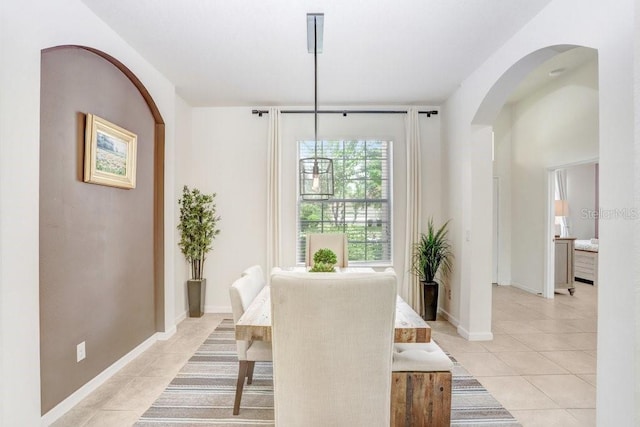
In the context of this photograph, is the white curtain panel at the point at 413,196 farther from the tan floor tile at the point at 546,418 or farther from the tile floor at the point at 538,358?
the tan floor tile at the point at 546,418

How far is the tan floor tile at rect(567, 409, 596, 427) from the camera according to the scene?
6.73 ft

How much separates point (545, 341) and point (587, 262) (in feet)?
12.3

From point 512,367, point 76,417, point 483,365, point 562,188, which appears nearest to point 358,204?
point 483,365

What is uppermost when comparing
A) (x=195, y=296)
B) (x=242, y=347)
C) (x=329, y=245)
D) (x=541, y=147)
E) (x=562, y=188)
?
(x=541, y=147)

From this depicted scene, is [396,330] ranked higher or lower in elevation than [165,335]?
higher

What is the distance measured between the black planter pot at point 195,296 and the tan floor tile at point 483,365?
9.82ft

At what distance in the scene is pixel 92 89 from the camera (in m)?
2.47

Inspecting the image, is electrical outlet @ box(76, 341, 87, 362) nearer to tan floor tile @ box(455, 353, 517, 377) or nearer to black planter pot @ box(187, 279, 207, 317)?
black planter pot @ box(187, 279, 207, 317)

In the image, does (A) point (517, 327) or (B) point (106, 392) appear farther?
(A) point (517, 327)

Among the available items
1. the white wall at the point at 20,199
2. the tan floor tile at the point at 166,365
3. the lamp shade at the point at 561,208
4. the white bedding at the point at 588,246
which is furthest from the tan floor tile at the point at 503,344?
the lamp shade at the point at 561,208

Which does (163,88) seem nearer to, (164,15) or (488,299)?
(164,15)

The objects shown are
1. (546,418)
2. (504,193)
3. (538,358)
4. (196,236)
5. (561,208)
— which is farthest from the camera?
(561,208)

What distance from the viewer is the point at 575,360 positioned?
9.68ft

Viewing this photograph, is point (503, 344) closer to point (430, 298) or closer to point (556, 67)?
point (430, 298)
